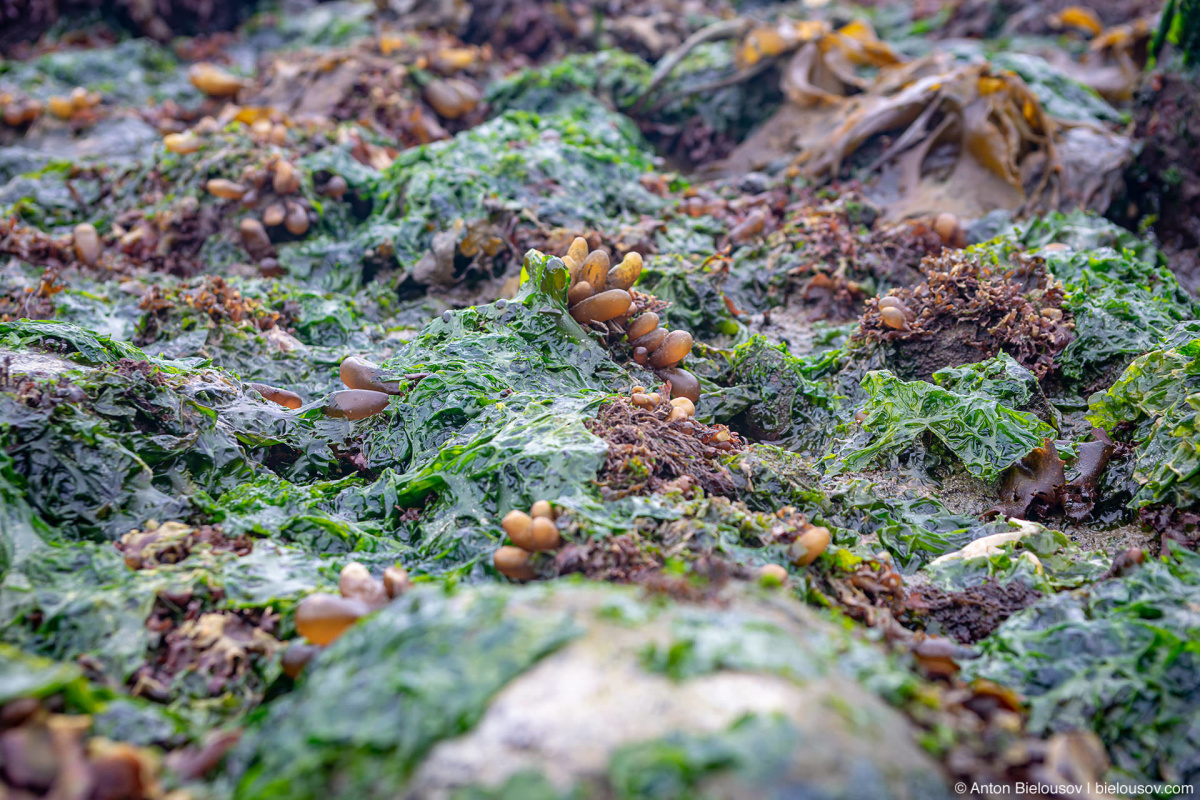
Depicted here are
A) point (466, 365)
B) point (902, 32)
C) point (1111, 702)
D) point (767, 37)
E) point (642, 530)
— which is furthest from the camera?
point (902, 32)

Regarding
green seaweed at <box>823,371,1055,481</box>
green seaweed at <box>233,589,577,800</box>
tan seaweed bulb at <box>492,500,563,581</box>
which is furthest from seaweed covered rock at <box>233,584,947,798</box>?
green seaweed at <box>823,371,1055,481</box>

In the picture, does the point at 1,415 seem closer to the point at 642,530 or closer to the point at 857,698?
the point at 642,530

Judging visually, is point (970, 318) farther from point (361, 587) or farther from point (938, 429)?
point (361, 587)

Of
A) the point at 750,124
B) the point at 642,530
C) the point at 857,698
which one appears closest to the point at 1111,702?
the point at 857,698

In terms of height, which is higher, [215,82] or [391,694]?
[391,694]

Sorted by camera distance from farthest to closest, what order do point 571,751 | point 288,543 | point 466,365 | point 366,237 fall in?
point 366,237 < point 466,365 < point 288,543 < point 571,751

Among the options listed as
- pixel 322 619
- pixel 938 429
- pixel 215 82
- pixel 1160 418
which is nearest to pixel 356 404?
pixel 322 619

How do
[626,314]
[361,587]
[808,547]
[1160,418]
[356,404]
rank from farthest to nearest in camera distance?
[626,314] < [356,404] < [1160,418] < [808,547] < [361,587]

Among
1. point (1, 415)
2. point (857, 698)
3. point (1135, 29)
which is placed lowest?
point (1, 415)
